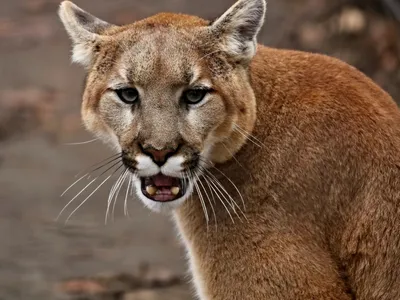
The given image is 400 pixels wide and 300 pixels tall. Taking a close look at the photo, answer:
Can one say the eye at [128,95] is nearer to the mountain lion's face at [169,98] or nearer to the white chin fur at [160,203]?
the mountain lion's face at [169,98]

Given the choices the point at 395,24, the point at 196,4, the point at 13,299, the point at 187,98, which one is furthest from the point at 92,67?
the point at 196,4

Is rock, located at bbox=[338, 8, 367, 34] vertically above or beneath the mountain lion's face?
beneath

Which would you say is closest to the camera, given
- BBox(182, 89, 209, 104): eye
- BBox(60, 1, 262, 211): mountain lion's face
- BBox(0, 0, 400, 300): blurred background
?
BBox(60, 1, 262, 211): mountain lion's face

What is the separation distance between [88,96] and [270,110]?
40.8 inches

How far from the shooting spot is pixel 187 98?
5.74 m

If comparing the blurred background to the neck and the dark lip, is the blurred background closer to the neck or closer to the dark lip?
the neck

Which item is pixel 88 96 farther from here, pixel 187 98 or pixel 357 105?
pixel 357 105

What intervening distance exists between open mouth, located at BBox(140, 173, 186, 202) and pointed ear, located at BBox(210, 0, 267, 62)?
776 mm

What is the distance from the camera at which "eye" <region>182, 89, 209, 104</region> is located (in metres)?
5.73

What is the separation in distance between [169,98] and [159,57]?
232 mm

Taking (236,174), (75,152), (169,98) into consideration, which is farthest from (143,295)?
(75,152)

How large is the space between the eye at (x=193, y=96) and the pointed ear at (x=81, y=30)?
70 centimetres

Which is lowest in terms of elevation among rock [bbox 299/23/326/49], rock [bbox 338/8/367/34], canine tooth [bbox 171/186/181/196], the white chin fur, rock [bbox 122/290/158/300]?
rock [bbox 122/290/158/300]

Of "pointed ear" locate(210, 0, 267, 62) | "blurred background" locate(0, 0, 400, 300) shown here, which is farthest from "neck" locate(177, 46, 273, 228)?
"blurred background" locate(0, 0, 400, 300)
